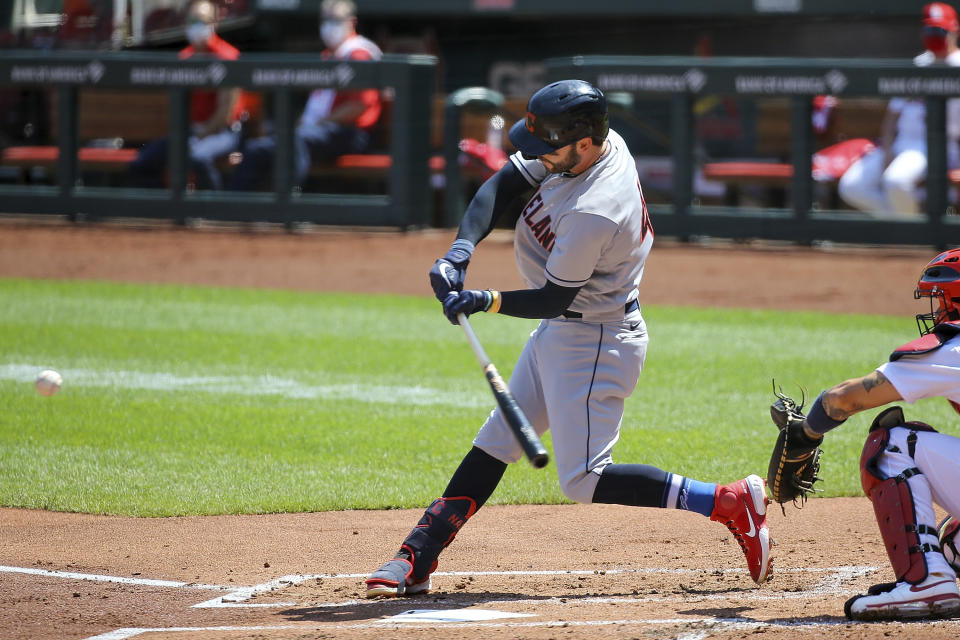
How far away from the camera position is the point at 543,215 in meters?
3.85

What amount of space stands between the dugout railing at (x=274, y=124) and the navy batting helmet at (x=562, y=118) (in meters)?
9.32

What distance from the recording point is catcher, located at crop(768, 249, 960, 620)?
335cm

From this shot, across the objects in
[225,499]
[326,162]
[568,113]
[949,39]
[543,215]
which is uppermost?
[949,39]

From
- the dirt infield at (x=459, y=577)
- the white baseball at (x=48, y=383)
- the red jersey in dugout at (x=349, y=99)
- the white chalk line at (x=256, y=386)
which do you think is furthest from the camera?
the red jersey in dugout at (x=349, y=99)

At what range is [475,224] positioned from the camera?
156 inches

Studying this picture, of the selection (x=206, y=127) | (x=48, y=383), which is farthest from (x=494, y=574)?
(x=206, y=127)

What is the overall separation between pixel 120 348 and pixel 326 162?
5.29 m

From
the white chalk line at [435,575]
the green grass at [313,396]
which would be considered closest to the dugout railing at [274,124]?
the green grass at [313,396]

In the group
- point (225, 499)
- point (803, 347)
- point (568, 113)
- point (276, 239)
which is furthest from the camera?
point (276, 239)

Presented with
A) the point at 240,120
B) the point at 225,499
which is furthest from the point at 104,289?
the point at 225,499

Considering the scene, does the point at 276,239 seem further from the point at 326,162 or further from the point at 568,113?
the point at 568,113

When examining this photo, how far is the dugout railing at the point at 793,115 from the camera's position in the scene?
11.5 m

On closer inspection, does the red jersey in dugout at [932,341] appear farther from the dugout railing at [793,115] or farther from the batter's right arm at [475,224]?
the dugout railing at [793,115]

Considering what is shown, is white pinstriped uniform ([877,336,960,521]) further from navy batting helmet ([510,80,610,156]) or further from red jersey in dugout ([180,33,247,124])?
red jersey in dugout ([180,33,247,124])
